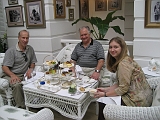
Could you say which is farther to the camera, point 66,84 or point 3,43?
point 3,43

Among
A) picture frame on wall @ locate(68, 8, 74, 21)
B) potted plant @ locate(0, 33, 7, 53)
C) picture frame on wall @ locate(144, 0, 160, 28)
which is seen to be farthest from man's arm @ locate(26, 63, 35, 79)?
picture frame on wall @ locate(144, 0, 160, 28)

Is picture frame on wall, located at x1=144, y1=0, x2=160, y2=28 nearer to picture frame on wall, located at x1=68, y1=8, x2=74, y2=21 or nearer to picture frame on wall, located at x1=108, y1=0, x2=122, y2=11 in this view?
picture frame on wall, located at x1=68, y1=8, x2=74, y2=21

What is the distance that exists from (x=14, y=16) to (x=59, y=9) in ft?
2.96

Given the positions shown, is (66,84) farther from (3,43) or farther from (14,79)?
(3,43)

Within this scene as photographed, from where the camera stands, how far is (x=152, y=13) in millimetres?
2318

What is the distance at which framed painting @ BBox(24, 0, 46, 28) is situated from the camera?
3.02 m

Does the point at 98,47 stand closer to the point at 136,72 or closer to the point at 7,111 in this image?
the point at 136,72

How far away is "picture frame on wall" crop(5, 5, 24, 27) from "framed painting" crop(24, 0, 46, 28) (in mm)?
155

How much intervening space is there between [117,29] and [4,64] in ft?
6.13

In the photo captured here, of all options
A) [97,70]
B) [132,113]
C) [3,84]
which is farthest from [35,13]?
[132,113]

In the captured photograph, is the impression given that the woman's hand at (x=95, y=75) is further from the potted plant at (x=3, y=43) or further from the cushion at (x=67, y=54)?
the potted plant at (x=3, y=43)

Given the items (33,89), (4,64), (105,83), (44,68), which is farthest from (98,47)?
(4,64)

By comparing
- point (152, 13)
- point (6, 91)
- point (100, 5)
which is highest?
point (100, 5)

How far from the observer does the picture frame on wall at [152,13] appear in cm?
228
